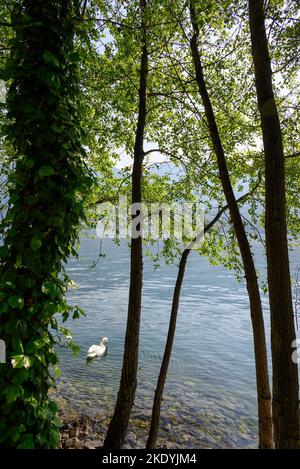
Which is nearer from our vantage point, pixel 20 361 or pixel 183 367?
pixel 20 361

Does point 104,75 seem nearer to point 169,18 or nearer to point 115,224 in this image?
point 169,18

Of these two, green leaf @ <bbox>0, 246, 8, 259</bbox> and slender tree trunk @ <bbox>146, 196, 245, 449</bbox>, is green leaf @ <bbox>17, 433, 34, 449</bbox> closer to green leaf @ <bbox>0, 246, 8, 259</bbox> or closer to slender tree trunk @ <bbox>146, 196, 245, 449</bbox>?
green leaf @ <bbox>0, 246, 8, 259</bbox>

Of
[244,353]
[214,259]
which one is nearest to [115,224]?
[214,259]

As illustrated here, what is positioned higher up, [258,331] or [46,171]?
[46,171]

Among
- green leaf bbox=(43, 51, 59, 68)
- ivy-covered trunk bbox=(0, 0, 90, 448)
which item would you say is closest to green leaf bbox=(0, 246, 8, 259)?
ivy-covered trunk bbox=(0, 0, 90, 448)

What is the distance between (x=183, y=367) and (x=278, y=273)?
39.3 feet

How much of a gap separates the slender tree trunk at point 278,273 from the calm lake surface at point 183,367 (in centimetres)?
573

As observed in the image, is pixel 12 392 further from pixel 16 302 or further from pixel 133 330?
pixel 133 330

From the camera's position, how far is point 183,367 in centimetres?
1441

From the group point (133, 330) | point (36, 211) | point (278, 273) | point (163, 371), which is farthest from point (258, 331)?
point (36, 211)

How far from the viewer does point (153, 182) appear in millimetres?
9164

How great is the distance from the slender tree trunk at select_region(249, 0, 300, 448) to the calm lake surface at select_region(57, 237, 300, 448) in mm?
5726
